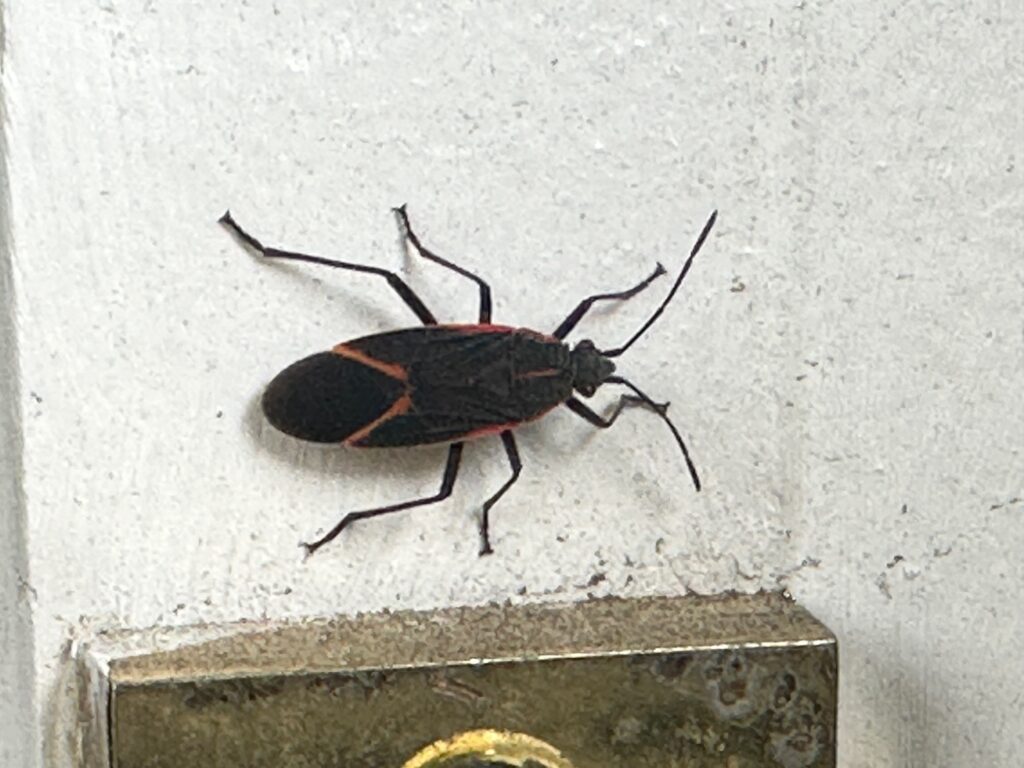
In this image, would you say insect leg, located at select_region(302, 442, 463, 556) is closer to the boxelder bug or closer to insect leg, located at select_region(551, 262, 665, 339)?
the boxelder bug

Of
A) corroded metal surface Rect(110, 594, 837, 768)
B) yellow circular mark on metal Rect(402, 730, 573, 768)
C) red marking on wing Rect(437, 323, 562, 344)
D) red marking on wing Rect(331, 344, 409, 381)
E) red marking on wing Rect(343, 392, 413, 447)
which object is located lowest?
yellow circular mark on metal Rect(402, 730, 573, 768)

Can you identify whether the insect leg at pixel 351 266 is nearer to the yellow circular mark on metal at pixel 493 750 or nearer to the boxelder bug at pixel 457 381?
A: the boxelder bug at pixel 457 381

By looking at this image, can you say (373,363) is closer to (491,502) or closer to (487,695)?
(491,502)

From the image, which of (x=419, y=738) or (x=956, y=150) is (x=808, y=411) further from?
(x=419, y=738)

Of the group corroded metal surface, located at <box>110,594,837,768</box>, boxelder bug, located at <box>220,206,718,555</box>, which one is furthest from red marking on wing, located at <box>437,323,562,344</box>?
corroded metal surface, located at <box>110,594,837,768</box>

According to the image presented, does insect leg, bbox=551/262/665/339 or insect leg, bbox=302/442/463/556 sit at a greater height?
insect leg, bbox=551/262/665/339

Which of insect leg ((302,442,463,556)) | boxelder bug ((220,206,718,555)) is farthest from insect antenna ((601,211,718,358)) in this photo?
insect leg ((302,442,463,556))

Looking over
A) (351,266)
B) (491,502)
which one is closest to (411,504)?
(491,502)
